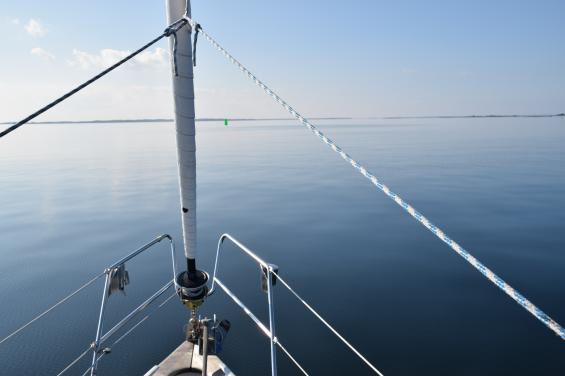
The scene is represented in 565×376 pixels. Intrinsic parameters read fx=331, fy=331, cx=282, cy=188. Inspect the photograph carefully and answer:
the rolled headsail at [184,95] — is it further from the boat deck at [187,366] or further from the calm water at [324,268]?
the calm water at [324,268]

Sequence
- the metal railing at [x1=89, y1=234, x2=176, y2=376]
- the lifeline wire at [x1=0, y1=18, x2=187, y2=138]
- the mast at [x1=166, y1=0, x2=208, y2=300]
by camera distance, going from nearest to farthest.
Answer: the lifeline wire at [x1=0, y1=18, x2=187, y2=138], the mast at [x1=166, y1=0, x2=208, y2=300], the metal railing at [x1=89, y1=234, x2=176, y2=376]

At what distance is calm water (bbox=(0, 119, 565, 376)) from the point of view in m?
10.2

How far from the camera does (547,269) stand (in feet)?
48.1

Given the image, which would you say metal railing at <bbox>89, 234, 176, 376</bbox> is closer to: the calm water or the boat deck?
the boat deck

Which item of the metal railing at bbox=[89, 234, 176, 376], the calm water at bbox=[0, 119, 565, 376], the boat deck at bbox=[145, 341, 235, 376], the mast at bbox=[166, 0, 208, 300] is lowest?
the calm water at bbox=[0, 119, 565, 376]

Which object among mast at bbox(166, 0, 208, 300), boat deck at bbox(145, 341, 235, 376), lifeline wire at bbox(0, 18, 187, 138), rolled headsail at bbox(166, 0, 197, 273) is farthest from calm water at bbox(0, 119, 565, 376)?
lifeline wire at bbox(0, 18, 187, 138)

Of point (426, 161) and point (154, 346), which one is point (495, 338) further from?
point (426, 161)

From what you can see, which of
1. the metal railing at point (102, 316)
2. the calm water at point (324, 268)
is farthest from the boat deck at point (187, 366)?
the calm water at point (324, 268)

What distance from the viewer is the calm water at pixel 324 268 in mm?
10250

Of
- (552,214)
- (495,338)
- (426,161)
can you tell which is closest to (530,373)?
(495,338)

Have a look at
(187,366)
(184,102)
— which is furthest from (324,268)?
(184,102)

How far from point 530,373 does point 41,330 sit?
51.2ft

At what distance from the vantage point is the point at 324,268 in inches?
614

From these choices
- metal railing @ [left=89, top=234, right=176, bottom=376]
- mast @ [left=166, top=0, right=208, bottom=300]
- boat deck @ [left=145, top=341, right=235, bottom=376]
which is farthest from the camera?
boat deck @ [left=145, top=341, right=235, bottom=376]
